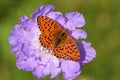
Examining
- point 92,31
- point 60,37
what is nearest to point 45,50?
point 60,37

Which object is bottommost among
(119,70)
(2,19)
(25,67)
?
(119,70)

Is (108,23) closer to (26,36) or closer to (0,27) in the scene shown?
(0,27)

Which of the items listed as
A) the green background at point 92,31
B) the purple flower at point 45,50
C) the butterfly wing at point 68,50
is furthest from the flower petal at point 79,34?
the green background at point 92,31

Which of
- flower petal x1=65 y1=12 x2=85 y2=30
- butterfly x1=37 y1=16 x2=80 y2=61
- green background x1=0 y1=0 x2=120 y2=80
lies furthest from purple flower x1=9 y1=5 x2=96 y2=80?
green background x1=0 y1=0 x2=120 y2=80

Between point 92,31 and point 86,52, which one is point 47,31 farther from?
point 92,31

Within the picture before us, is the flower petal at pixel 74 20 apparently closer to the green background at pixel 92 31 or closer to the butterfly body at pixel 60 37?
the butterfly body at pixel 60 37

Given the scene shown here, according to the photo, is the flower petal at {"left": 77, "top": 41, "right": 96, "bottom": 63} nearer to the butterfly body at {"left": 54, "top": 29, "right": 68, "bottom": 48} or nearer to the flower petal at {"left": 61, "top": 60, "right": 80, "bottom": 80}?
the flower petal at {"left": 61, "top": 60, "right": 80, "bottom": 80}

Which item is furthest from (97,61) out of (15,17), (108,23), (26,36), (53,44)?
(53,44)
